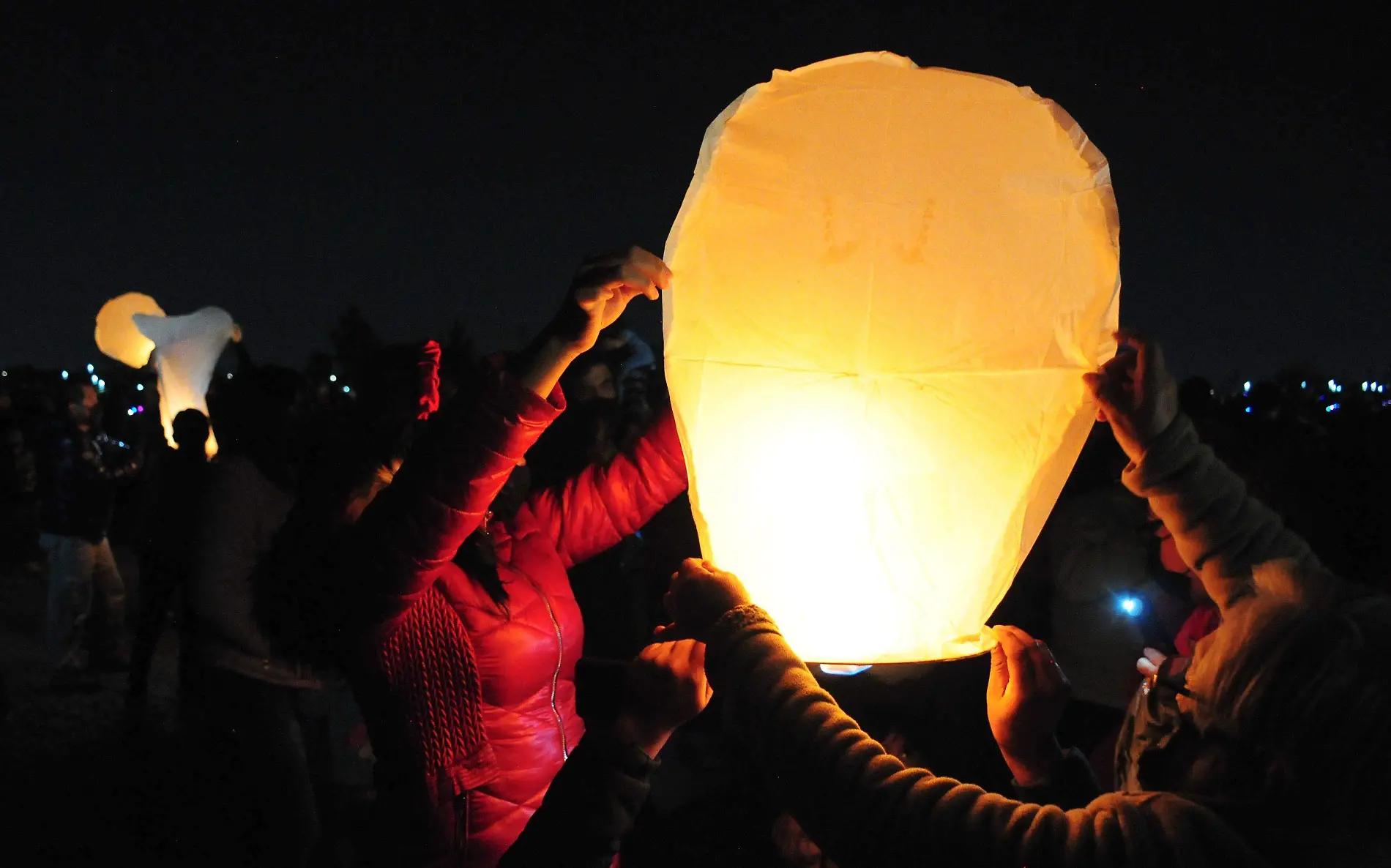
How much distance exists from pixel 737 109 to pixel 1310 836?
3.39ft

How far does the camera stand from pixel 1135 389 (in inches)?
46.7

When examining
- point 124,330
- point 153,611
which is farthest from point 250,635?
point 124,330

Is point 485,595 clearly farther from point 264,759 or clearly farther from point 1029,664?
point 264,759

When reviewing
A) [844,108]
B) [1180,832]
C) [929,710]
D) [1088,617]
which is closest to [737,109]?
[844,108]

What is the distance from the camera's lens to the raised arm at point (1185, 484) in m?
1.20

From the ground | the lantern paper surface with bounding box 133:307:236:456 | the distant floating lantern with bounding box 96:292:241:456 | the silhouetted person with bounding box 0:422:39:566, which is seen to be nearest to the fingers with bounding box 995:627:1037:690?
the ground

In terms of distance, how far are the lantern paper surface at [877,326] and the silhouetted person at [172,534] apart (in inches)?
103

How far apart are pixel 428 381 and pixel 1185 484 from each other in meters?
1.41

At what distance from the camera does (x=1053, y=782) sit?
4.66 ft

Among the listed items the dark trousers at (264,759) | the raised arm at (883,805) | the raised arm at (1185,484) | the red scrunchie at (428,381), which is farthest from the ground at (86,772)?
the raised arm at (1185,484)

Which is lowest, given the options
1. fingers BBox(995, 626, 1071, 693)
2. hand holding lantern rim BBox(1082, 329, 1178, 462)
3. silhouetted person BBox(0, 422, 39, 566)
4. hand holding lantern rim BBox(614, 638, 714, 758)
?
silhouetted person BBox(0, 422, 39, 566)

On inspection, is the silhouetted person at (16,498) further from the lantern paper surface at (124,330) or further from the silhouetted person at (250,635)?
the silhouetted person at (250,635)

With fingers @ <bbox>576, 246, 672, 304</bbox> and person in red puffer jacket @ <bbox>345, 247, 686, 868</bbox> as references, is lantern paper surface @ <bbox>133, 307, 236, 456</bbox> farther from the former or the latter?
fingers @ <bbox>576, 246, 672, 304</bbox>

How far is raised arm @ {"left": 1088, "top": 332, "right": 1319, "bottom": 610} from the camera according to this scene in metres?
1.20
